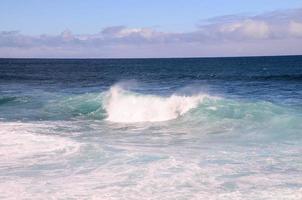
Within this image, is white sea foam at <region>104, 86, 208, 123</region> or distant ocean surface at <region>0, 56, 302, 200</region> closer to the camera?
distant ocean surface at <region>0, 56, 302, 200</region>

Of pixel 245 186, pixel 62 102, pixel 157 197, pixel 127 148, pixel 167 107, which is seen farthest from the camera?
pixel 62 102

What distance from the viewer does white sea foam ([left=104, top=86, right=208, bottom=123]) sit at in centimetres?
2044

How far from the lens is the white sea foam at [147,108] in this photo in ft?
67.1

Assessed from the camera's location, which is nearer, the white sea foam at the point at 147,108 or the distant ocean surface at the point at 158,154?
the distant ocean surface at the point at 158,154

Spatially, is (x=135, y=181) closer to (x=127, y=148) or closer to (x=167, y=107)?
(x=127, y=148)

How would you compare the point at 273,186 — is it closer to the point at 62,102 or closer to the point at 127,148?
the point at 127,148

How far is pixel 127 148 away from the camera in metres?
12.1

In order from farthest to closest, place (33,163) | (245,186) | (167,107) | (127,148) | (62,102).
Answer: (62,102) < (167,107) < (127,148) < (33,163) < (245,186)

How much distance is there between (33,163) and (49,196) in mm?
2670

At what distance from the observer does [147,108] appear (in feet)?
71.5

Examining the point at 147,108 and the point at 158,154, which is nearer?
the point at 158,154

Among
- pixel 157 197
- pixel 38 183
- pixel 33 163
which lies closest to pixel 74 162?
pixel 33 163

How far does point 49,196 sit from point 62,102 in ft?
63.8

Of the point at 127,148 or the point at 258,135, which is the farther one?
the point at 258,135
